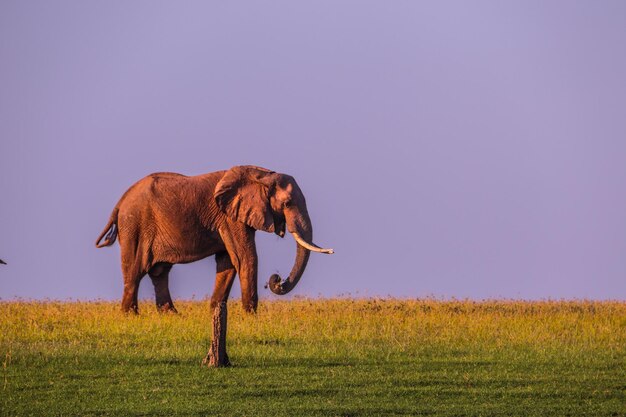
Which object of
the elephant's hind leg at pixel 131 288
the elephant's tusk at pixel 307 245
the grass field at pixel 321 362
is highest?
the elephant's tusk at pixel 307 245

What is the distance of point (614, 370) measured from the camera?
23.8 m

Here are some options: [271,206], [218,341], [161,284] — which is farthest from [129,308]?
[218,341]

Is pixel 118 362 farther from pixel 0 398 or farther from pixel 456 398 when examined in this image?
pixel 456 398

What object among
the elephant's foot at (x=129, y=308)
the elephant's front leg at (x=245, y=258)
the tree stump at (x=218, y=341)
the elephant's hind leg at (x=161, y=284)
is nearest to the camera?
the tree stump at (x=218, y=341)

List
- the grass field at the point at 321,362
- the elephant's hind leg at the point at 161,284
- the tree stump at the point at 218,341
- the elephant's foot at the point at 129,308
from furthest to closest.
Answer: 1. the elephant's hind leg at the point at 161,284
2. the elephant's foot at the point at 129,308
3. the tree stump at the point at 218,341
4. the grass field at the point at 321,362

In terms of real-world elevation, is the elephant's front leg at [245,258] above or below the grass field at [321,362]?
above

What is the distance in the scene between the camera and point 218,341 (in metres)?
23.2

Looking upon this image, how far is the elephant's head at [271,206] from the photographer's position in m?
34.2

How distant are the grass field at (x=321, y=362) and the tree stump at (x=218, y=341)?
12.0 inches

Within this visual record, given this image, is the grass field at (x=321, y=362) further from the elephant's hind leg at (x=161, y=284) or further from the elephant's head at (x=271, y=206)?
the elephant's head at (x=271, y=206)

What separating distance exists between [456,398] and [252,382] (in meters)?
3.36

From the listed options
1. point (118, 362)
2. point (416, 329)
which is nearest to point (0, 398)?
point (118, 362)

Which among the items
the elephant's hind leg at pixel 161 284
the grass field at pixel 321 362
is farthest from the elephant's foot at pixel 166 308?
the grass field at pixel 321 362

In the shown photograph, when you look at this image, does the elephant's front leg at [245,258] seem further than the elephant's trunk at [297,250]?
No
